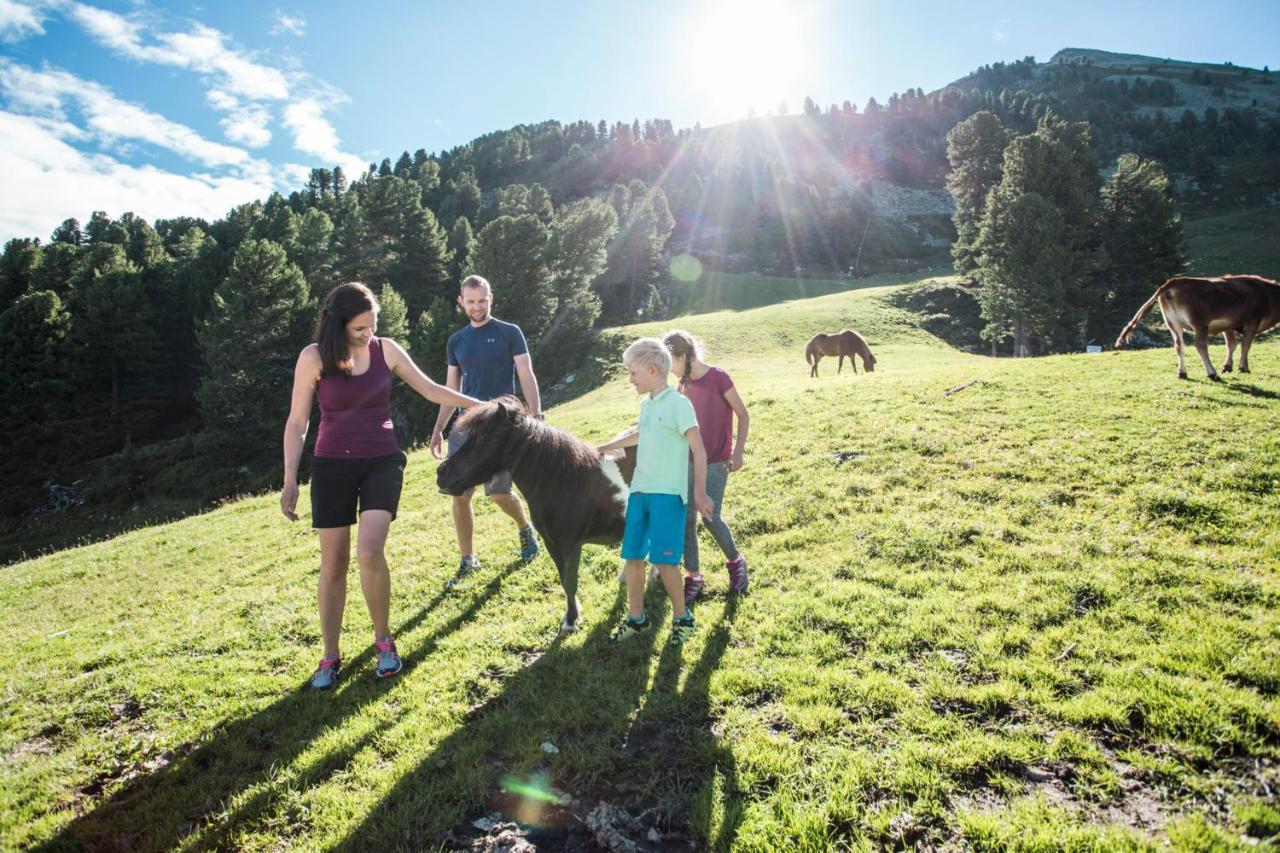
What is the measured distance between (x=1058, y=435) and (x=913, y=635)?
6864mm

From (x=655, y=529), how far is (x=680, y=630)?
3.38 ft

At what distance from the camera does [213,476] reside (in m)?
34.9

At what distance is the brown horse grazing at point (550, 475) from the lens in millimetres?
5043

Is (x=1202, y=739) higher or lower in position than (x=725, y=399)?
lower

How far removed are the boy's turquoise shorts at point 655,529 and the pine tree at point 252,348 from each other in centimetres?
4122

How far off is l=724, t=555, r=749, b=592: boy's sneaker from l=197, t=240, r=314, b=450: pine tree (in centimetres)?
4104

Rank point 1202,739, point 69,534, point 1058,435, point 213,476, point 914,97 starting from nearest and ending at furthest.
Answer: point 1202,739
point 1058,435
point 69,534
point 213,476
point 914,97

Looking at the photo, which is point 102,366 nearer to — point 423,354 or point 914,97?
point 423,354

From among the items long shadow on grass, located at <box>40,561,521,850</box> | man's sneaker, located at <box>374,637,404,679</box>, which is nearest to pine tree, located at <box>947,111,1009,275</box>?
man's sneaker, located at <box>374,637,404,679</box>

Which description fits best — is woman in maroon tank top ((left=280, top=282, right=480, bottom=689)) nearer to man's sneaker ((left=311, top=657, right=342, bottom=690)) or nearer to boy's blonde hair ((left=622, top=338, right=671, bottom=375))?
man's sneaker ((left=311, top=657, right=342, bottom=690))

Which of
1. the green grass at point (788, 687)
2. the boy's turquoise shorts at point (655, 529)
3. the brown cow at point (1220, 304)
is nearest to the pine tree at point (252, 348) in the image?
the green grass at point (788, 687)

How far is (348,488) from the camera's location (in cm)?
473

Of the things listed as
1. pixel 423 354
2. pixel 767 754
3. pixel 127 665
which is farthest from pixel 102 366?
pixel 767 754

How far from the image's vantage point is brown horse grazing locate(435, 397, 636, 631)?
5.04 meters
